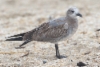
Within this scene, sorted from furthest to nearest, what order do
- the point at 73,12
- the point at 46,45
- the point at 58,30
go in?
the point at 46,45 < the point at 73,12 < the point at 58,30

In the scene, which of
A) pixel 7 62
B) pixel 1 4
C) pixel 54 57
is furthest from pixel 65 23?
pixel 1 4

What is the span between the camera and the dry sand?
621 centimetres

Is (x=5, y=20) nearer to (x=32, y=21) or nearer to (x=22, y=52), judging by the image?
(x=32, y=21)

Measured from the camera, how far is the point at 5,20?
388 inches

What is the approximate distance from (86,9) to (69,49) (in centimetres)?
409

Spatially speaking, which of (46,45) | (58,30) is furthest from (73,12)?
(46,45)

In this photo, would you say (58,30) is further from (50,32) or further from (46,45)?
(46,45)

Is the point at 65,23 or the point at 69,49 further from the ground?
the point at 65,23

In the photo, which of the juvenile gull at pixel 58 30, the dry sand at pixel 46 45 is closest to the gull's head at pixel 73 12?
the juvenile gull at pixel 58 30

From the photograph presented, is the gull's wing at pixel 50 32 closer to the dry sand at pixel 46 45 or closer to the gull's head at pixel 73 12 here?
the gull's head at pixel 73 12

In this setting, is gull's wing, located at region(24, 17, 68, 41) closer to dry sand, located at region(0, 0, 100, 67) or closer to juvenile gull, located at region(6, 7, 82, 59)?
juvenile gull, located at region(6, 7, 82, 59)

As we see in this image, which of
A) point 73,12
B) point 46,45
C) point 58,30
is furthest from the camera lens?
point 46,45

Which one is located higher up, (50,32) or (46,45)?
(50,32)

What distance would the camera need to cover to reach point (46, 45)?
726 cm
